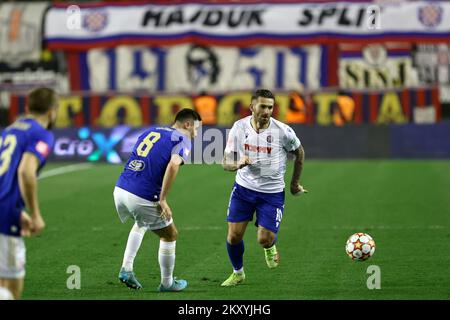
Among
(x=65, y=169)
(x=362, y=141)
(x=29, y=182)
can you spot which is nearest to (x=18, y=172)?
(x=29, y=182)

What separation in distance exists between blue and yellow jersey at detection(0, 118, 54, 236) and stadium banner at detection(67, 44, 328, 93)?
31.2 metres

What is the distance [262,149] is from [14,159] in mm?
4098

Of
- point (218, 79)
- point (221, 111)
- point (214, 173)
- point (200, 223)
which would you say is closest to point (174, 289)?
point (200, 223)

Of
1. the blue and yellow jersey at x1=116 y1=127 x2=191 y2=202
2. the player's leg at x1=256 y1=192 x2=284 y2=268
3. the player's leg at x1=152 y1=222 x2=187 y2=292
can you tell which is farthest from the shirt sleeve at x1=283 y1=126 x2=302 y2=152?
the player's leg at x1=152 y1=222 x2=187 y2=292

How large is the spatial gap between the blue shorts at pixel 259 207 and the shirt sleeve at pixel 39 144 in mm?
3895

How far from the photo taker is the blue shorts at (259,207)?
12570 millimetres

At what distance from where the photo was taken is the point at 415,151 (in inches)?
1319

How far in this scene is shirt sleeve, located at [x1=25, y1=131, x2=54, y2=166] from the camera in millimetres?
9070

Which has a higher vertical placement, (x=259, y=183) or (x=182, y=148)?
(x=182, y=148)

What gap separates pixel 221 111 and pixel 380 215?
716 inches

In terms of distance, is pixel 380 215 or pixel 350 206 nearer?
pixel 380 215

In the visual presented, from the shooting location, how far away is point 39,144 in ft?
29.8

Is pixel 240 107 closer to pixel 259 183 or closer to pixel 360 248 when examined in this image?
pixel 360 248
